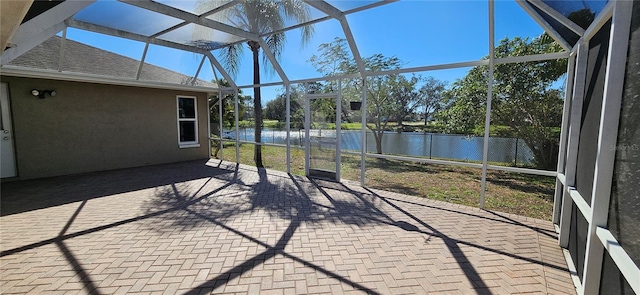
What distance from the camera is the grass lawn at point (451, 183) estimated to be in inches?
219

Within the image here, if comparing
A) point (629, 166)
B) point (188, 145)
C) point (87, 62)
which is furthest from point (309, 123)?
point (87, 62)

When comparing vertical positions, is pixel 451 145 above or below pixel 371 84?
below

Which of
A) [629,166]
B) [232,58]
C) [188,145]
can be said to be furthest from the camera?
[188,145]

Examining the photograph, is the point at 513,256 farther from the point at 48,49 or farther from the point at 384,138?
the point at 48,49

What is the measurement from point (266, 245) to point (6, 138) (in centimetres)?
750

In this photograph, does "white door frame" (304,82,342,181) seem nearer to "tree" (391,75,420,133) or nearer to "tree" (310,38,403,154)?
"tree" (310,38,403,154)

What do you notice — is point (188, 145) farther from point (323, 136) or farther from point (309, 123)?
point (323, 136)

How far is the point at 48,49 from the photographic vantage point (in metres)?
6.94

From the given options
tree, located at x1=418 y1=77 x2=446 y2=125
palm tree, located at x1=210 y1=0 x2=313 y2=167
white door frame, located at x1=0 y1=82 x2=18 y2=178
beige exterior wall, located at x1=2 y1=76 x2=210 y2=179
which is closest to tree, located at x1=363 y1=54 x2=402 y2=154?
tree, located at x1=418 y1=77 x2=446 y2=125

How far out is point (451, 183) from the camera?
732 cm

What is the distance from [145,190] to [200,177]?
1409 mm

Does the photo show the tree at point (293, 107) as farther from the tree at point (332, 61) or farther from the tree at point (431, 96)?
the tree at point (431, 96)

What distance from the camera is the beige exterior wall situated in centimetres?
655

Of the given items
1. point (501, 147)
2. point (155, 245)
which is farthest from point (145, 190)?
point (501, 147)
